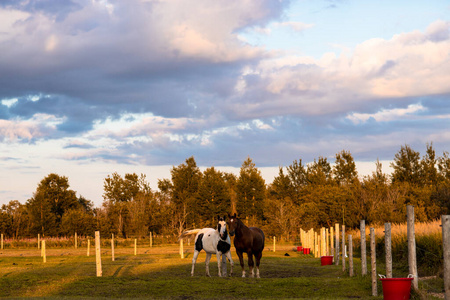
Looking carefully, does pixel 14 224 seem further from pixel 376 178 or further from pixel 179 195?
pixel 376 178

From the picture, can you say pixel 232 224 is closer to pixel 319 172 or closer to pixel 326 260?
pixel 326 260

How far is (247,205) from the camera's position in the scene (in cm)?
8650

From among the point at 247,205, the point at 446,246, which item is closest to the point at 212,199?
the point at 247,205

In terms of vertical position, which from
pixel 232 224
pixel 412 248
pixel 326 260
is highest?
pixel 232 224

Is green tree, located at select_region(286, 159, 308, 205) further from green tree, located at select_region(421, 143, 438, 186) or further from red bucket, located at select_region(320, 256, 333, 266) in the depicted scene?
red bucket, located at select_region(320, 256, 333, 266)

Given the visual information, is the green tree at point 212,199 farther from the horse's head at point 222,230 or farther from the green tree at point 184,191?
the horse's head at point 222,230

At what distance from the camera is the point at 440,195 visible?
2692 inches

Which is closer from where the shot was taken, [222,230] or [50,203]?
[222,230]

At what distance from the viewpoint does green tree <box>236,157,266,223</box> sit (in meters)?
86.3

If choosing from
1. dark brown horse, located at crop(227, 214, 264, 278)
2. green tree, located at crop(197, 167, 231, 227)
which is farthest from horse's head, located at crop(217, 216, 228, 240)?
green tree, located at crop(197, 167, 231, 227)

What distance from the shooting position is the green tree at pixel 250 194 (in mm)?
86325

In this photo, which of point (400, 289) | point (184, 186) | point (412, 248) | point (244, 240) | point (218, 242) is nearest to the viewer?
point (400, 289)

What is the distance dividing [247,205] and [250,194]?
1849 mm

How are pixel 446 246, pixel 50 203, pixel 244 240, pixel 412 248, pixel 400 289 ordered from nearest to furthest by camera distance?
pixel 446 246 → pixel 400 289 → pixel 412 248 → pixel 244 240 → pixel 50 203
